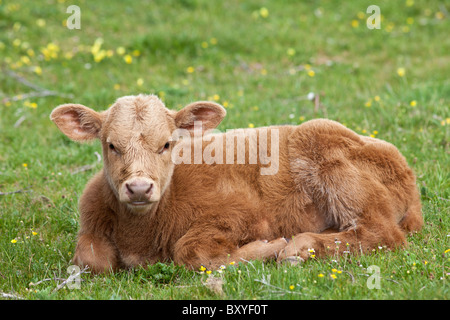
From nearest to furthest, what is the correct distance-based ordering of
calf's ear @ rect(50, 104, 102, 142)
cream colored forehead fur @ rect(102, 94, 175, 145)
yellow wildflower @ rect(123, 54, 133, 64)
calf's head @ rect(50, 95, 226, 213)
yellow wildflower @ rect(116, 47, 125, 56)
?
calf's head @ rect(50, 95, 226, 213) < cream colored forehead fur @ rect(102, 94, 175, 145) < calf's ear @ rect(50, 104, 102, 142) < yellow wildflower @ rect(123, 54, 133, 64) < yellow wildflower @ rect(116, 47, 125, 56)

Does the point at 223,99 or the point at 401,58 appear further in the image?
the point at 401,58

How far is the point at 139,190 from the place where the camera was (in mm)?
4582

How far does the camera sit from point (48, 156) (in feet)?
25.7

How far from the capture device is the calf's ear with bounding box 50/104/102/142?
5.25 metres

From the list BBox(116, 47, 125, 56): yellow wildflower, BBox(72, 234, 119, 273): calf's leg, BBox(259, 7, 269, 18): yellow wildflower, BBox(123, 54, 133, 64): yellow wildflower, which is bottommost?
BBox(72, 234, 119, 273): calf's leg

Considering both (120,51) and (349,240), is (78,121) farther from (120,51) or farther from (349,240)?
(120,51)

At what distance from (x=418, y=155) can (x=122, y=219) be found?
3.87 m

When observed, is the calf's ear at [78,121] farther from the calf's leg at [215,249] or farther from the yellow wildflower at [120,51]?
the yellow wildflower at [120,51]

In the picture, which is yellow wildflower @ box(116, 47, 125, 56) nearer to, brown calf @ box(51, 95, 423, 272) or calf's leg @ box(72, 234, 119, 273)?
brown calf @ box(51, 95, 423, 272)

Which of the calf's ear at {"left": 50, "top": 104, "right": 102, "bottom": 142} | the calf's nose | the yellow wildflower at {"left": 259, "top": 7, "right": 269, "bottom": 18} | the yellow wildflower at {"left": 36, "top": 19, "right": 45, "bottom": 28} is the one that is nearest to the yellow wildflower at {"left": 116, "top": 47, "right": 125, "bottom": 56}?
the yellow wildflower at {"left": 36, "top": 19, "right": 45, "bottom": 28}

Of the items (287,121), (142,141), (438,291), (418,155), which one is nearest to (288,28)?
(287,121)

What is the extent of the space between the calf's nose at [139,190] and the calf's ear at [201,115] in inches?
36.8

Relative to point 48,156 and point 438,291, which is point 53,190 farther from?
point 438,291

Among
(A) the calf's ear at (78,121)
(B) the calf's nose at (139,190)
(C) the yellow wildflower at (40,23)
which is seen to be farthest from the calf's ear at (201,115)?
(C) the yellow wildflower at (40,23)
